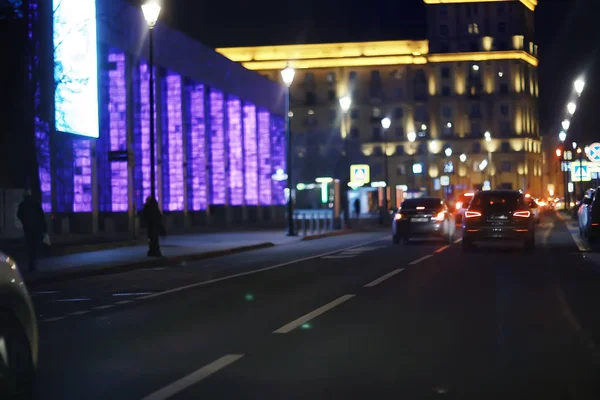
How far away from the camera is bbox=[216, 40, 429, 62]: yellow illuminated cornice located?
13600 centimetres

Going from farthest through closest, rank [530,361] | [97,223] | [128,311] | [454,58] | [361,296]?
[454,58]
[97,223]
[361,296]
[128,311]
[530,361]

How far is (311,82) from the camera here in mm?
138625

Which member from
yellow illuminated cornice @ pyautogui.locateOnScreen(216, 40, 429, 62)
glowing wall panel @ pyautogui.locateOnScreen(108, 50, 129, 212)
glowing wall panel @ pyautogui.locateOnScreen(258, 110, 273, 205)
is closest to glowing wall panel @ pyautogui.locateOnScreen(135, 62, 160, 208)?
glowing wall panel @ pyautogui.locateOnScreen(108, 50, 129, 212)

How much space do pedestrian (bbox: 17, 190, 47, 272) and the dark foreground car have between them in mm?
14649

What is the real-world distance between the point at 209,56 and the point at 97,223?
21.0 m

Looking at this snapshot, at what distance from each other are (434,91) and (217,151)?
7616 centimetres

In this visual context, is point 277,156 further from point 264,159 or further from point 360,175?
point 360,175

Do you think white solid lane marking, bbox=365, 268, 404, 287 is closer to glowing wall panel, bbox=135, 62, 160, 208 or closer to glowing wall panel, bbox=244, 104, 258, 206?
glowing wall panel, bbox=135, 62, 160, 208

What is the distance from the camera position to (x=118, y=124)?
170 feet

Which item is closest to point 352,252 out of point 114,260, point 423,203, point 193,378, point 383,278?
point 423,203

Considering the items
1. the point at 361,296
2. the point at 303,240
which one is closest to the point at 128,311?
the point at 361,296

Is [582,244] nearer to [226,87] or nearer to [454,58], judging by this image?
[226,87]

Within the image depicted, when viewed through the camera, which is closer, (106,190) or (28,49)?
(28,49)

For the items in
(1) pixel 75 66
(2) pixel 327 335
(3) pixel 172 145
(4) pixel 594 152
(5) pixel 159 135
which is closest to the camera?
(2) pixel 327 335
